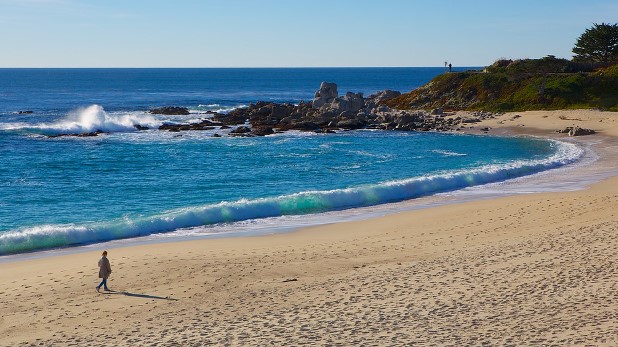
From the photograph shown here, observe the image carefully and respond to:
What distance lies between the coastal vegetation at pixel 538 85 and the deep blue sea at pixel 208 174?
16763 millimetres

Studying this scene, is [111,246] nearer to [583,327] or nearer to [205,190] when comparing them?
[205,190]

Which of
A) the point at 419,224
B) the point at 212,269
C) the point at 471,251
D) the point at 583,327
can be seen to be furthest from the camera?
the point at 419,224

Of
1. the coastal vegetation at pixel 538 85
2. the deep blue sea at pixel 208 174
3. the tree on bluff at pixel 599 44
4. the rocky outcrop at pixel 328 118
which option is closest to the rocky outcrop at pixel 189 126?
the rocky outcrop at pixel 328 118

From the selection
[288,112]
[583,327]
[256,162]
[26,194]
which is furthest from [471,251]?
[288,112]

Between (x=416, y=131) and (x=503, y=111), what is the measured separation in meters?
12.9

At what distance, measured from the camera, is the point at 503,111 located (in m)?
70.9

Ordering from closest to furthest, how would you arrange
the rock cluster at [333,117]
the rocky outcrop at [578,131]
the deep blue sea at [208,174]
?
the deep blue sea at [208,174] → the rocky outcrop at [578,131] → the rock cluster at [333,117]

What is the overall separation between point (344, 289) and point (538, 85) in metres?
61.2

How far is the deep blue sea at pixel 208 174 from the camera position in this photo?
27516 millimetres

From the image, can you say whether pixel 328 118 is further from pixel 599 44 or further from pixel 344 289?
pixel 344 289

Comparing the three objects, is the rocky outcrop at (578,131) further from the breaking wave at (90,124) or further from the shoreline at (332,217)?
the breaking wave at (90,124)

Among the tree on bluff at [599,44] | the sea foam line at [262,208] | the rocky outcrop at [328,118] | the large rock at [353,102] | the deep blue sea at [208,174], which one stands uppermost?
the tree on bluff at [599,44]

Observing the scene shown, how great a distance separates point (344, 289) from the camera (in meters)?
17.4

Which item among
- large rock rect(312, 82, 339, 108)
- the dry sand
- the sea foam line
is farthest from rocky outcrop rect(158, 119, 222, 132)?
the dry sand
